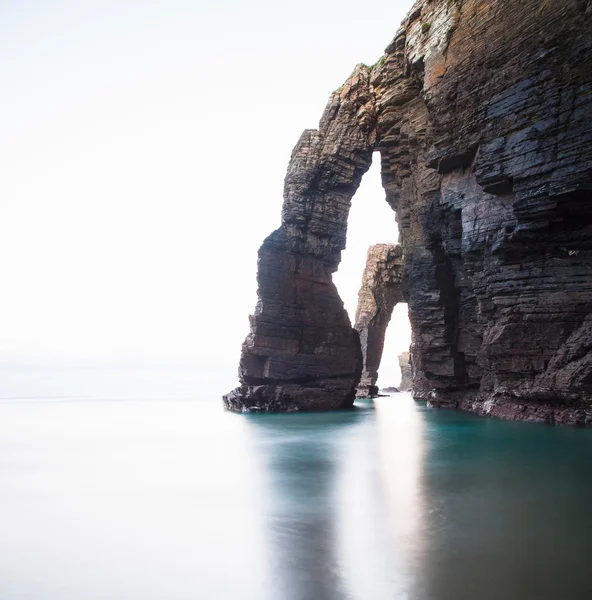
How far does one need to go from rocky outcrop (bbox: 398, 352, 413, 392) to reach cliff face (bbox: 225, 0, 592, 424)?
41877 mm

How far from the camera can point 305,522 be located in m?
5.99

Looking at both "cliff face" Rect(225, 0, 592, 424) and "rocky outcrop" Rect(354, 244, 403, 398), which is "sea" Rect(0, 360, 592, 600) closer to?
"cliff face" Rect(225, 0, 592, 424)

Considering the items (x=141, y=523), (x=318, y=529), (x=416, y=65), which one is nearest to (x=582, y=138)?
(x=416, y=65)

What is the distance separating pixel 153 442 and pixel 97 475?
5487mm

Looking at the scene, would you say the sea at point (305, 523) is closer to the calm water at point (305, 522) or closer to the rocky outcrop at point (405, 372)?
the calm water at point (305, 522)

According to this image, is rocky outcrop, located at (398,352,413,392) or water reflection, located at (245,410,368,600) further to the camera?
rocky outcrop, located at (398,352,413,392)

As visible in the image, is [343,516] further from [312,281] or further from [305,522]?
[312,281]

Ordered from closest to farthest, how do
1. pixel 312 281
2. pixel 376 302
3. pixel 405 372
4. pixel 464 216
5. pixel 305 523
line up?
pixel 305 523, pixel 464 216, pixel 312 281, pixel 376 302, pixel 405 372

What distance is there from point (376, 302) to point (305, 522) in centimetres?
4107

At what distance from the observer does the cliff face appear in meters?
15.7

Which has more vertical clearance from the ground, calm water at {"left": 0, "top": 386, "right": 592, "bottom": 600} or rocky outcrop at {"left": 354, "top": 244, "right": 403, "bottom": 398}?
rocky outcrop at {"left": 354, "top": 244, "right": 403, "bottom": 398}

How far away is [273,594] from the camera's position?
156 inches

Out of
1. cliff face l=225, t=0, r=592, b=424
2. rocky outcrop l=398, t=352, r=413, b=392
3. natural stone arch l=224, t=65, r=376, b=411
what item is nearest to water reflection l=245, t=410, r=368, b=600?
cliff face l=225, t=0, r=592, b=424

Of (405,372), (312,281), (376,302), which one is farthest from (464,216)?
(405,372)
